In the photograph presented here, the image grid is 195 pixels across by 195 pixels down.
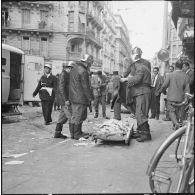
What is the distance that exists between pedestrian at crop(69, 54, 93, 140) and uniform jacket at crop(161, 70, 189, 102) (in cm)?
202

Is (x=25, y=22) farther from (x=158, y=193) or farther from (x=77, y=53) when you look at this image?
(x=158, y=193)

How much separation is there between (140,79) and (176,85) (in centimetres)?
140

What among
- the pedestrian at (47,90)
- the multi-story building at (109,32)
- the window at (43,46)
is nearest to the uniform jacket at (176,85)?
the multi-story building at (109,32)

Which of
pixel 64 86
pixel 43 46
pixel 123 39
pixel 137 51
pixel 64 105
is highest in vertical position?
pixel 43 46

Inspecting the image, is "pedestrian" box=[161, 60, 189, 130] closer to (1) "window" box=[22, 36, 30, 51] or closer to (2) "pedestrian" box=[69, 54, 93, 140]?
(2) "pedestrian" box=[69, 54, 93, 140]

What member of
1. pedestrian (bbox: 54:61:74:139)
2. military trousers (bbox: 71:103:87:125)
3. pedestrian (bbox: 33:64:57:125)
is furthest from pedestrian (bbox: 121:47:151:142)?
pedestrian (bbox: 33:64:57:125)

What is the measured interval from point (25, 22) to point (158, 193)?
3664cm

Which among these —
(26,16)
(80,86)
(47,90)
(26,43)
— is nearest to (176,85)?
(80,86)

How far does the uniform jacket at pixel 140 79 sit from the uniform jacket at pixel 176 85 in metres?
1.01

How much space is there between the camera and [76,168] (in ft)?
15.3

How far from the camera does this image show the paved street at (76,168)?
384 cm

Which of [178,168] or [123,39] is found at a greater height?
[123,39]

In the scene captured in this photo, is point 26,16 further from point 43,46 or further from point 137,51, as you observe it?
point 137,51

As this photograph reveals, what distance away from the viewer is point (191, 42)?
3.65 metres
